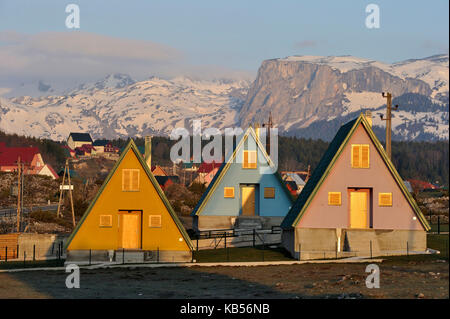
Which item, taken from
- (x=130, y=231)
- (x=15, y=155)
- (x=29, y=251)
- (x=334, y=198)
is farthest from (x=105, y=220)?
(x=15, y=155)

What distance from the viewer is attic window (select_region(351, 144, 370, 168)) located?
42.2 m

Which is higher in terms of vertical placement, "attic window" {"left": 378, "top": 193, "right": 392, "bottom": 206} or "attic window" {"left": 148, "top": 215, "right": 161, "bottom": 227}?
"attic window" {"left": 378, "top": 193, "right": 392, "bottom": 206}

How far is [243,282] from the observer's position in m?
31.4

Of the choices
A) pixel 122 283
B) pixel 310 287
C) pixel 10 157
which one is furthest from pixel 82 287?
pixel 10 157

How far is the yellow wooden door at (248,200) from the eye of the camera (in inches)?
2131

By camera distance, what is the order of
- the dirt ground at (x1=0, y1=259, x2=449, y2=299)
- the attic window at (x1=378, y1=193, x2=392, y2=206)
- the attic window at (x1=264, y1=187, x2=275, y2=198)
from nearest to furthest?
1. the dirt ground at (x1=0, y1=259, x2=449, y2=299)
2. the attic window at (x1=378, y1=193, x2=392, y2=206)
3. the attic window at (x1=264, y1=187, x2=275, y2=198)

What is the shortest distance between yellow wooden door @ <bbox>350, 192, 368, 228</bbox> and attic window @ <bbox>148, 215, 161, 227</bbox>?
402 inches

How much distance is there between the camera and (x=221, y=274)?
113 feet

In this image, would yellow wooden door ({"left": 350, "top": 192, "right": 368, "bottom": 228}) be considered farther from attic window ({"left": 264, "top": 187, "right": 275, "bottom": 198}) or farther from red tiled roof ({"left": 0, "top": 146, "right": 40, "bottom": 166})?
red tiled roof ({"left": 0, "top": 146, "right": 40, "bottom": 166})

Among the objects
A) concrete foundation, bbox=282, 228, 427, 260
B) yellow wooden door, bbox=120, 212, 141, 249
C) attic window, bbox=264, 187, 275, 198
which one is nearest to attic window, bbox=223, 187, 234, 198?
attic window, bbox=264, 187, 275, 198

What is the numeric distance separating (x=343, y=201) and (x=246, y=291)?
1456cm

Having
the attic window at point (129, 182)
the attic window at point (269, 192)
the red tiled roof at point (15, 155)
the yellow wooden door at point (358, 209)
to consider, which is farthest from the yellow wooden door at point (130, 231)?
the red tiled roof at point (15, 155)

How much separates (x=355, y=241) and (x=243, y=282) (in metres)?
11.7

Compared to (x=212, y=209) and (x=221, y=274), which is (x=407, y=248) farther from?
(x=212, y=209)
